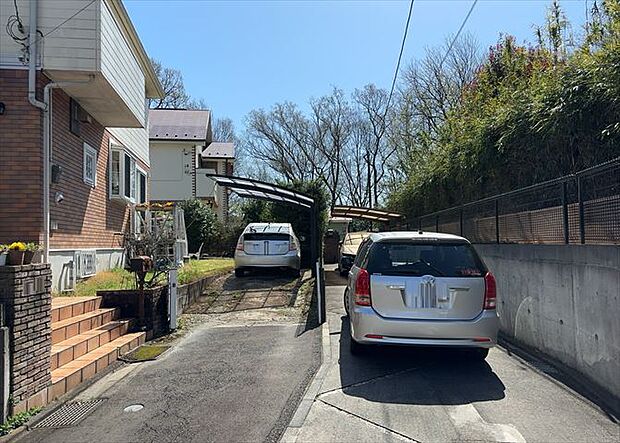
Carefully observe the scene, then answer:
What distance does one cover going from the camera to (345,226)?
103ft

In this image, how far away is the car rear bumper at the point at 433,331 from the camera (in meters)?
5.83

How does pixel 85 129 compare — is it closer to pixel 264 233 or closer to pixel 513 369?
pixel 264 233

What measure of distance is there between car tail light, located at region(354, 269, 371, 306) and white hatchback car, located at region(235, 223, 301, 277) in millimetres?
7424

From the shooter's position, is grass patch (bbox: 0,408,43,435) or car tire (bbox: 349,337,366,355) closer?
grass patch (bbox: 0,408,43,435)

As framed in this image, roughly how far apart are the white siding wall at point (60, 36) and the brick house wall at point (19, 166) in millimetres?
471

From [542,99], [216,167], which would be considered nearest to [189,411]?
[542,99]

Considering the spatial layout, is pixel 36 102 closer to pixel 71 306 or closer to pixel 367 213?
pixel 71 306

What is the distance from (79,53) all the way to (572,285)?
8.09m

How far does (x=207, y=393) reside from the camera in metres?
5.45

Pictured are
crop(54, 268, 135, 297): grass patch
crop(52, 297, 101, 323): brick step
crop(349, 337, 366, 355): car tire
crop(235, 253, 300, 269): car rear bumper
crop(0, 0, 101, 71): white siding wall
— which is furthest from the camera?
crop(235, 253, 300, 269): car rear bumper

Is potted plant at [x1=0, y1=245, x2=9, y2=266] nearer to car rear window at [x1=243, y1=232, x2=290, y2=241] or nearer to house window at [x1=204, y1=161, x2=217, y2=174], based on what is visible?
car rear window at [x1=243, y1=232, x2=290, y2=241]

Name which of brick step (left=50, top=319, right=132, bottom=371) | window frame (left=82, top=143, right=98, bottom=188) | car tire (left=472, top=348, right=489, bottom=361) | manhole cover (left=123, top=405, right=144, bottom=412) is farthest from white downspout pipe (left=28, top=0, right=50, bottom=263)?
car tire (left=472, top=348, right=489, bottom=361)

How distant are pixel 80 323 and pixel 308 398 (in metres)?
3.58

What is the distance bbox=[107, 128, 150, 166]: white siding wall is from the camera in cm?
1349
